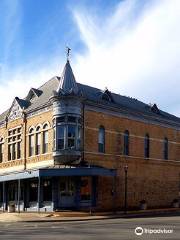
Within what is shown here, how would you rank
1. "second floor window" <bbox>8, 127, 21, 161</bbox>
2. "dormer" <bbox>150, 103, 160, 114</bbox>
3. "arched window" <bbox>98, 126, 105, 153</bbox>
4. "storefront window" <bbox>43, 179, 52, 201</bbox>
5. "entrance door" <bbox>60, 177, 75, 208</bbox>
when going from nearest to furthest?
"entrance door" <bbox>60, 177, 75, 208</bbox> < "storefront window" <bbox>43, 179, 52, 201</bbox> < "arched window" <bbox>98, 126, 105, 153</bbox> < "second floor window" <bbox>8, 127, 21, 161</bbox> < "dormer" <bbox>150, 103, 160, 114</bbox>

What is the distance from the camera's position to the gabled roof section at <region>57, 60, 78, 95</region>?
3994cm

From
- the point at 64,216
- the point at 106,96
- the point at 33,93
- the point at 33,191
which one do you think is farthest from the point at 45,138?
the point at 64,216

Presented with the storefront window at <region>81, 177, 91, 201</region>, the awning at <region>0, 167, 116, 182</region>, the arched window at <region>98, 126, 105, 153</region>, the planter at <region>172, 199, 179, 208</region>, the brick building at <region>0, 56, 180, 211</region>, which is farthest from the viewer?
the planter at <region>172, 199, 179, 208</region>

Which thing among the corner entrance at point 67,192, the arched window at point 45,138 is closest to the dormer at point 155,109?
the arched window at point 45,138

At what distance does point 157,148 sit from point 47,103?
1304 cm

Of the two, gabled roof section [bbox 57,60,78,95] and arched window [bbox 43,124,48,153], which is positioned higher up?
gabled roof section [bbox 57,60,78,95]

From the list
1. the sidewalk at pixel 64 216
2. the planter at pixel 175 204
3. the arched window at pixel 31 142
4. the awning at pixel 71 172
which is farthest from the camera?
the planter at pixel 175 204

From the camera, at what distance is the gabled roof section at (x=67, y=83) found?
39938mm

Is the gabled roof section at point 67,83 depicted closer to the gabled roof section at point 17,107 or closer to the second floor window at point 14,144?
the gabled roof section at point 17,107

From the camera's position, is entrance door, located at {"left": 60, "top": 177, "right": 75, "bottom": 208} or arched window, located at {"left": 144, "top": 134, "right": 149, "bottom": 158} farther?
arched window, located at {"left": 144, "top": 134, "right": 149, "bottom": 158}

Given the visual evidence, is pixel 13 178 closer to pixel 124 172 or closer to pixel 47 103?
pixel 47 103

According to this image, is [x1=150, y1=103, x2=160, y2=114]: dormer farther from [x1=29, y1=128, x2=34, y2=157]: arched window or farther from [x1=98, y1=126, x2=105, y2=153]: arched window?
[x1=29, y1=128, x2=34, y2=157]: arched window

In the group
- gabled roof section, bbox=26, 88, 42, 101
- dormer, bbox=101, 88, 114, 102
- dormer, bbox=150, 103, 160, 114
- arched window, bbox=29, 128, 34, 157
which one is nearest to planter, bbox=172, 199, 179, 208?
dormer, bbox=150, 103, 160, 114

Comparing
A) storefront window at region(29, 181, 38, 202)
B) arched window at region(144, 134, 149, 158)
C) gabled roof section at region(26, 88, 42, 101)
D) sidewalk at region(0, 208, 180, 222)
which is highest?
gabled roof section at region(26, 88, 42, 101)
